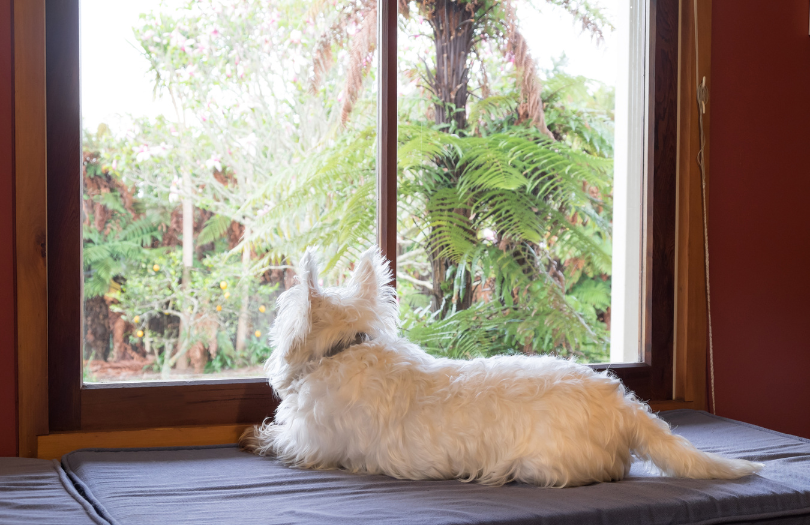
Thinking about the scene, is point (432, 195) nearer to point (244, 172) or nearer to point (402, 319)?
point (402, 319)

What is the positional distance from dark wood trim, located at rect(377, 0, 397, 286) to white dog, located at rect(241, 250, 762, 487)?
0.45 m

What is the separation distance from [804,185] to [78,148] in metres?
2.72

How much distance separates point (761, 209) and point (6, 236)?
8.83 ft

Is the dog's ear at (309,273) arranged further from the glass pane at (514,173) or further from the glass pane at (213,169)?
the glass pane at (514,173)

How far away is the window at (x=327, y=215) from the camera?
1971 mm

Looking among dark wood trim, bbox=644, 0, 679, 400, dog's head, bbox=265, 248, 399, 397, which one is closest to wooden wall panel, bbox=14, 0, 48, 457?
dog's head, bbox=265, 248, 399, 397

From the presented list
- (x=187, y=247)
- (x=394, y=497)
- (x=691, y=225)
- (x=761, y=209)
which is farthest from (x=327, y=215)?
Answer: (x=761, y=209)

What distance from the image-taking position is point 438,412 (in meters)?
1.62

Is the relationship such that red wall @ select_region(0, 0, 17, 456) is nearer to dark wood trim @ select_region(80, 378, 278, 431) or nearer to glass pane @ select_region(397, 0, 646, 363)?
dark wood trim @ select_region(80, 378, 278, 431)

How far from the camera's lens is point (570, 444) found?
1.54m

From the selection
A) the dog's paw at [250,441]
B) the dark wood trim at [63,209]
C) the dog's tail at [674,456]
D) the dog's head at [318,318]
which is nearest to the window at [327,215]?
the dark wood trim at [63,209]

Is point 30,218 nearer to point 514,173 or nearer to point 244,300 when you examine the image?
point 244,300

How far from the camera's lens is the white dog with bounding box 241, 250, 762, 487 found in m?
1.56

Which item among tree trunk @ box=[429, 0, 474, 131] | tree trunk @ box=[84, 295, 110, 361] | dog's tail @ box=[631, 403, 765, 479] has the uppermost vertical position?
tree trunk @ box=[429, 0, 474, 131]
